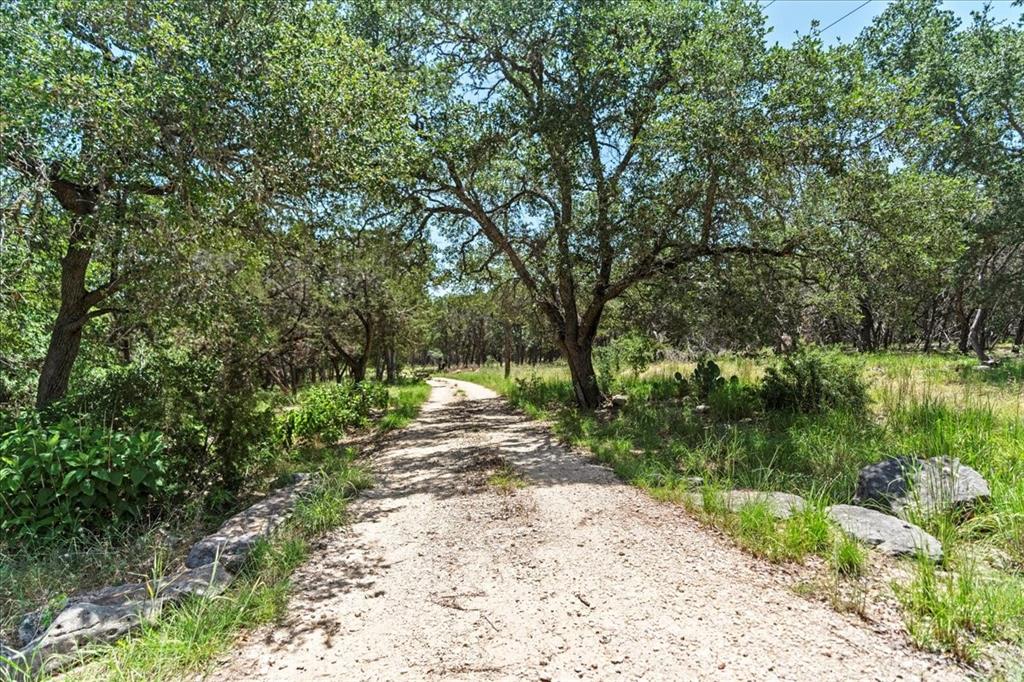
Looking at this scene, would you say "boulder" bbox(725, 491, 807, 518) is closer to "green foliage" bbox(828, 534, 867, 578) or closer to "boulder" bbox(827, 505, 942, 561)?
"boulder" bbox(827, 505, 942, 561)

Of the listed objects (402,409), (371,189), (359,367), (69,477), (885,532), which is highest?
(371,189)

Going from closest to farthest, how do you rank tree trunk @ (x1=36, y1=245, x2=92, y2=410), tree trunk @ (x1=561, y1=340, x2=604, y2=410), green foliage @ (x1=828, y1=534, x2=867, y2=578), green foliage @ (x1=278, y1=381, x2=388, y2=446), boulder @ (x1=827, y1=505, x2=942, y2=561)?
green foliage @ (x1=828, y1=534, x2=867, y2=578), boulder @ (x1=827, y1=505, x2=942, y2=561), tree trunk @ (x1=36, y1=245, x2=92, y2=410), green foliage @ (x1=278, y1=381, x2=388, y2=446), tree trunk @ (x1=561, y1=340, x2=604, y2=410)

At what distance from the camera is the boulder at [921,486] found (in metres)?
3.79

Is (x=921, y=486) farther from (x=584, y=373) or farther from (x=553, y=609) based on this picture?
(x=584, y=373)

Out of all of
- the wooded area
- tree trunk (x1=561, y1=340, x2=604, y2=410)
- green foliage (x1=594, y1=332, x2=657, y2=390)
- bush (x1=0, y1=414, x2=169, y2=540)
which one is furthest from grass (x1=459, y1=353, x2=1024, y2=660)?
bush (x1=0, y1=414, x2=169, y2=540)

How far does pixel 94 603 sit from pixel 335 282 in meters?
10.7

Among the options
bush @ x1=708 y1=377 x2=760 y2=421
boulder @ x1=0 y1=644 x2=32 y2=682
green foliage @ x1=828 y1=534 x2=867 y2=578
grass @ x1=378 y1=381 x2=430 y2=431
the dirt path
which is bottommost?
grass @ x1=378 y1=381 x2=430 y2=431

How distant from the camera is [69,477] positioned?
4.45 metres

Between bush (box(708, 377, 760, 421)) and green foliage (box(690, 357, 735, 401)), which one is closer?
bush (box(708, 377, 760, 421))

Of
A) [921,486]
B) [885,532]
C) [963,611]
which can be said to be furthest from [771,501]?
[963,611]

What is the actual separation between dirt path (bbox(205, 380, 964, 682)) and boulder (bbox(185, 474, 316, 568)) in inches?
20.7

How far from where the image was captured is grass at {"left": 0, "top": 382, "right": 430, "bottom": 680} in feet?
8.53

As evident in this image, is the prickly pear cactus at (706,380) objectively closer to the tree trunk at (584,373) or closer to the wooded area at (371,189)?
the wooded area at (371,189)

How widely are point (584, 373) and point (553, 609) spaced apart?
8.91 meters
